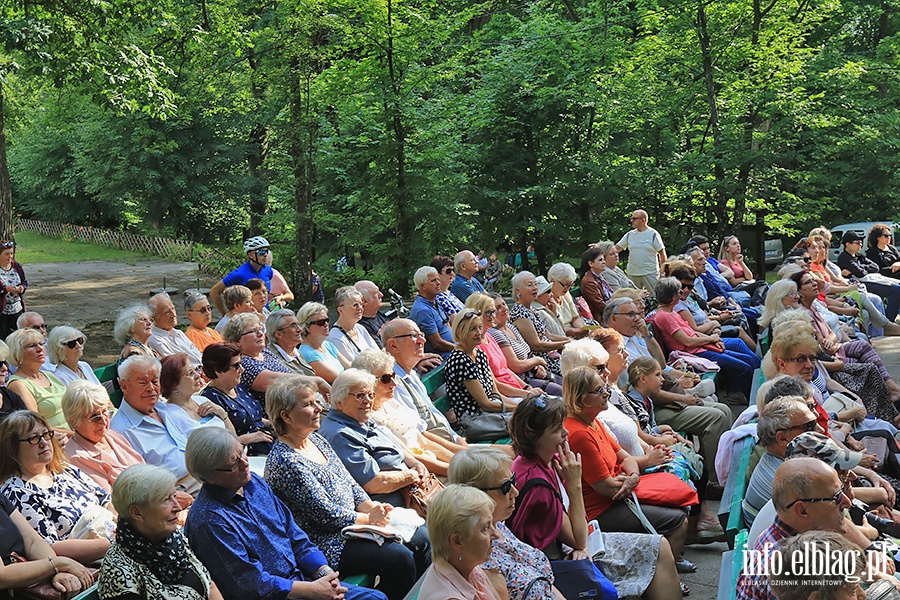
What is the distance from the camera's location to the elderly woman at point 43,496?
3.93 metres

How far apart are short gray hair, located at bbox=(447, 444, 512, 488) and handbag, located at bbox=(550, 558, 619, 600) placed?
56 cm

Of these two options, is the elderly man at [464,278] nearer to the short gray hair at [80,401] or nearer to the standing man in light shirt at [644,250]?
the standing man in light shirt at [644,250]

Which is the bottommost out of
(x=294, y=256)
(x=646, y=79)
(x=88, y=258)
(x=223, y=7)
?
(x=88, y=258)

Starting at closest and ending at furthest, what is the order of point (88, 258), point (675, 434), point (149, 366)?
point (149, 366) → point (675, 434) → point (88, 258)

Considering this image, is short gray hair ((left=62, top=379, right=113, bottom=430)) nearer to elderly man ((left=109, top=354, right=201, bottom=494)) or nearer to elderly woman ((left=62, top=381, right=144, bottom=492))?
elderly woman ((left=62, top=381, right=144, bottom=492))

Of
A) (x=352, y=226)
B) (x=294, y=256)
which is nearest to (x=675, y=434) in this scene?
(x=352, y=226)

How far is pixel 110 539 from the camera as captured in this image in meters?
4.01

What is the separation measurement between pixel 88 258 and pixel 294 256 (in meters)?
20.0

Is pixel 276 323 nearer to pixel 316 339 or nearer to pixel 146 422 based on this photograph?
pixel 316 339

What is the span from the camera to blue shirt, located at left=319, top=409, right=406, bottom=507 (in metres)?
4.69

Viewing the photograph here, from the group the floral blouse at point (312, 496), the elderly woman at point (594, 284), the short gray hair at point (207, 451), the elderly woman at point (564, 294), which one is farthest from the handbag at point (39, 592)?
the elderly woman at point (594, 284)

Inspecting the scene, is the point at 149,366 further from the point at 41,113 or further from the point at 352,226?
the point at 41,113

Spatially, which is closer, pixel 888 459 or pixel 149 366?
pixel 149 366

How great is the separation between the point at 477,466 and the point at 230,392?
7.54 ft
